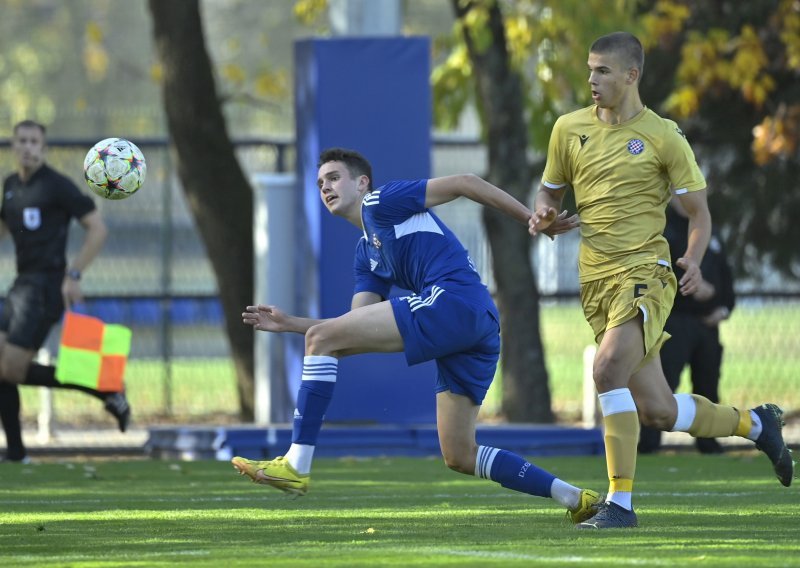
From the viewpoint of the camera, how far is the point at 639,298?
7.86 meters

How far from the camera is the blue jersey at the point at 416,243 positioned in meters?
7.96

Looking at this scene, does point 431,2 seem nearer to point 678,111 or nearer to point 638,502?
point 678,111

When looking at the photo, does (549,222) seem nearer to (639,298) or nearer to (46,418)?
(639,298)

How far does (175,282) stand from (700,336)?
597 cm

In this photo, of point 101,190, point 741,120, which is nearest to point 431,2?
point 741,120

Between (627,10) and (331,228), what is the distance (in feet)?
11.3

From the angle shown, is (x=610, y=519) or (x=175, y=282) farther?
(x=175, y=282)

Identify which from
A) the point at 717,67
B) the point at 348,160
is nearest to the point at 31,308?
the point at 348,160

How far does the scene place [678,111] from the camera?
1617cm

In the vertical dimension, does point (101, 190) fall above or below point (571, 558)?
above

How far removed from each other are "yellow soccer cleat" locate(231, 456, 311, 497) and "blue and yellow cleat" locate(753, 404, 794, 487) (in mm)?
2406

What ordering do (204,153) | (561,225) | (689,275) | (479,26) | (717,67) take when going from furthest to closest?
(204,153) < (717,67) < (479,26) < (561,225) < (689,275)

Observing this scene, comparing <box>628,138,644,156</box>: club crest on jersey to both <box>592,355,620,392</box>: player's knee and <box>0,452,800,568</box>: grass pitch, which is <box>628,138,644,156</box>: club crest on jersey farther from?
<box>0,452,800,568</box>: grass pitch

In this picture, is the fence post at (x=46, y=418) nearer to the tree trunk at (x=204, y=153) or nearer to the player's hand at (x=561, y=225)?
the tree trunk at (x=204, y=153)
